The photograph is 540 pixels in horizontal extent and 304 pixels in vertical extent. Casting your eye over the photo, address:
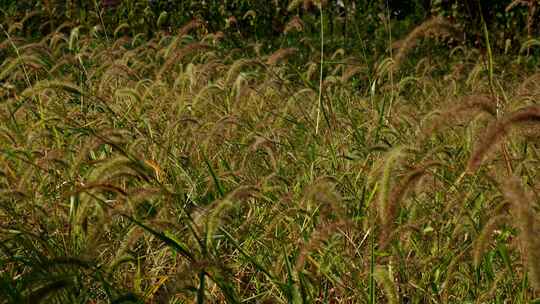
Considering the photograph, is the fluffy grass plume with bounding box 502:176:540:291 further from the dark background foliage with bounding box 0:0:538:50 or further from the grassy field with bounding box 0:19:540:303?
the dark background foliage with bounding box 0:0:538:50

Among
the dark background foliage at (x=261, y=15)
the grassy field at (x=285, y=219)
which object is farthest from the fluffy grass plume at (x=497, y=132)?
the dark background foliage at (x=261, y=15)

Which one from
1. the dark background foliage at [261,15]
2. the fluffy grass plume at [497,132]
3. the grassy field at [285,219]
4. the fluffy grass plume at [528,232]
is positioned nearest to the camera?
the fluffy grass plume at [528,232]

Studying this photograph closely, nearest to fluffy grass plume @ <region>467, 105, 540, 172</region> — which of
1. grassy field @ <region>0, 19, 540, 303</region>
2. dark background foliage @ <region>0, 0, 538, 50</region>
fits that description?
grassy field @ <region>0, 19, 540, 303</region>

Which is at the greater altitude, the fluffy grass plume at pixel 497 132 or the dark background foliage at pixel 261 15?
the fluffy grass plume at pixel 497 132

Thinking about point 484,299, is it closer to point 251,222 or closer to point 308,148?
point 251,222

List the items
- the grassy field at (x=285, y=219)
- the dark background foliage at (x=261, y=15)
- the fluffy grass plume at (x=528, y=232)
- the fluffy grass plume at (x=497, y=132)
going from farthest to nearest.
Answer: the dark background foliage at (x=261, y=15), the grassy field at (x=285, y=219), the fluffy grass plume at (x=497, y=132), the fluffy grass plume at (x=528, y=232)

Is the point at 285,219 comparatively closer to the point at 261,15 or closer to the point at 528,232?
the point at 528,232

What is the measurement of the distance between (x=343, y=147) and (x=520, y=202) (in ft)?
5.74

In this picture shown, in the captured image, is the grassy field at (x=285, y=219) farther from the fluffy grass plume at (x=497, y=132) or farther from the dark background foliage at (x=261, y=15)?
the dark background foliage at (x=261, y=15)

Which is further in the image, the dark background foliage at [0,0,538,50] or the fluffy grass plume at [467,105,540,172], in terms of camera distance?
the dark background foliage at [0,0,538,50]

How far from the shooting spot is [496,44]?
8.38 m

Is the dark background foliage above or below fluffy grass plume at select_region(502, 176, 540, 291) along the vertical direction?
below

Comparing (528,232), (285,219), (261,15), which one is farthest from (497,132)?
Answer: (261,15)

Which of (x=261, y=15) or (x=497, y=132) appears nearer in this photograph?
(x=497, y=132)
